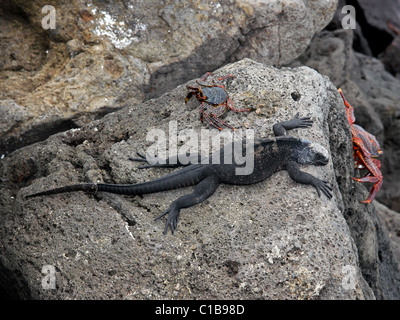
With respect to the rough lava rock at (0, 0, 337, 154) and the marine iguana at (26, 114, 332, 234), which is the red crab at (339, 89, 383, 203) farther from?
the rough lava rock at (0, 0, 337, 154)

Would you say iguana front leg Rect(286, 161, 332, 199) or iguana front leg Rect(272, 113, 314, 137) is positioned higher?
iguana front leg Rect(272, 113, 314, 137)

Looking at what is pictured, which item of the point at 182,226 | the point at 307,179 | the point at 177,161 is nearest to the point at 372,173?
the point at 307,179

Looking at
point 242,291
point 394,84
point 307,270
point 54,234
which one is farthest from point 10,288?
point 394,84

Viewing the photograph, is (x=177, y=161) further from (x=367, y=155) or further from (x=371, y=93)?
(x=371, y=93)

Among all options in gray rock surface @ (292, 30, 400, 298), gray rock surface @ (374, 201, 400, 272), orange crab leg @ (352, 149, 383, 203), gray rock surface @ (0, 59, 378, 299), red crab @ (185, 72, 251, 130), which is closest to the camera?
gray rock surface @ (0, 59, 378, 299)

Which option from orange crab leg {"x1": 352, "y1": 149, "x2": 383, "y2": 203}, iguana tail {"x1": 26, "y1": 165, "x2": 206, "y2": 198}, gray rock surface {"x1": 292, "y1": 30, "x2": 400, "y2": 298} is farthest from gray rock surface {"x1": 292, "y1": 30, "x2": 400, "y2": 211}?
iguana tail {"x1": 26, "y1": 165, "x2": 206, "y2": 198}
